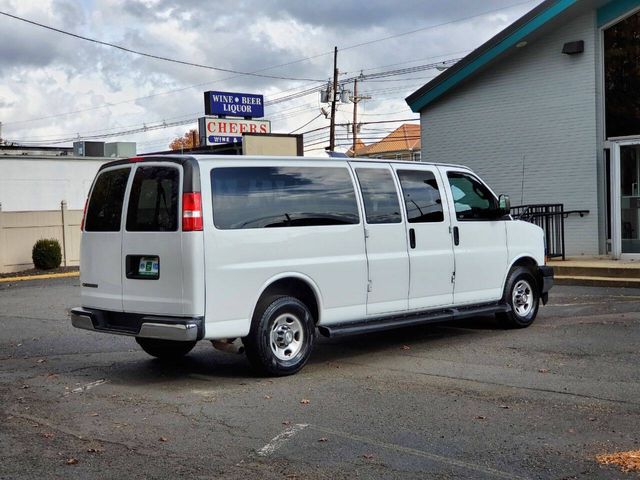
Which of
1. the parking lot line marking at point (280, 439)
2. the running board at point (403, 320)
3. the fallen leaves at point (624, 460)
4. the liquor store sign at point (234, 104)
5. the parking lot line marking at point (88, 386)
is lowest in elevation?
the fallen leaves at point (624, 460)

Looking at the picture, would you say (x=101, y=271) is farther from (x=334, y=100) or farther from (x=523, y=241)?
(x=334, y=100)

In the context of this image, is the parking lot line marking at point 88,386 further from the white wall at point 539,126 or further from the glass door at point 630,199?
the white wall at point 539,126

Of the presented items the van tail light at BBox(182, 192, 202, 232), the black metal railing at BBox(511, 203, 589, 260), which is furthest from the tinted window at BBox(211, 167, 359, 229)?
the black metal railing at BBox(511, 203, 589, 260)

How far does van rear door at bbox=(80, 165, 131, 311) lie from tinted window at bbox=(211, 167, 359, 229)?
3.75 ft

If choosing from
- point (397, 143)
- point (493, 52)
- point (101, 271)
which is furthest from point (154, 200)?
point (397, 143)

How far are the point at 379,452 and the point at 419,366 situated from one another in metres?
2.96

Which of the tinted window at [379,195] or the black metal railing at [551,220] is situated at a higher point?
Answer: the tinted window at [379,195]

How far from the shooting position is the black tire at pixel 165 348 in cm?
886

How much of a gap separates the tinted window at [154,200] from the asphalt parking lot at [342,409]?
155 centimetres

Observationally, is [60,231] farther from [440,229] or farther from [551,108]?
[440,229]

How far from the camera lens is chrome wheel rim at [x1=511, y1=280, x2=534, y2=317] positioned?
10.5 metres

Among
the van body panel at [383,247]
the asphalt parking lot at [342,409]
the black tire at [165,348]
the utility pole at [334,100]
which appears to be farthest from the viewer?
the utility pole at [334,100]

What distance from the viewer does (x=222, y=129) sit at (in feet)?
107

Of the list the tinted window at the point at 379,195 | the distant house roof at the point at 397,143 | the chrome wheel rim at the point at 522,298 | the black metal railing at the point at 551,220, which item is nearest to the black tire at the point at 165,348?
the tinted window at the point at 379,195
